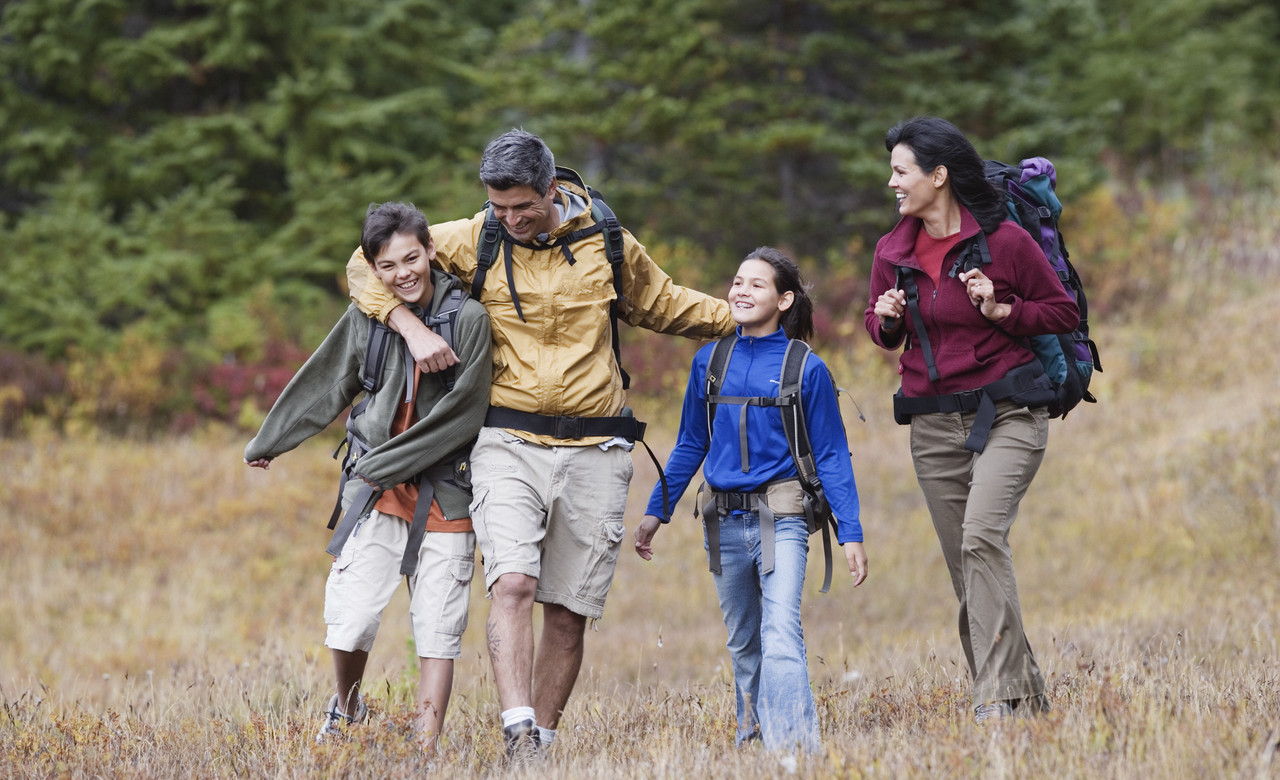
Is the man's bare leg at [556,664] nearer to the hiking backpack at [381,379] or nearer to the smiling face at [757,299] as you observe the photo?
the hiking backpack at [381,379]

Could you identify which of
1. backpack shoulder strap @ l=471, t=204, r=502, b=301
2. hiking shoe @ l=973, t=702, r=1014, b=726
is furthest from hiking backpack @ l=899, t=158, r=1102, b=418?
backpack shoulder strap @ l=471, t=204, r=502, b=301

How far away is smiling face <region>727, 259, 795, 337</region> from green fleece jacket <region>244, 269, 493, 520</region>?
993 millimetres

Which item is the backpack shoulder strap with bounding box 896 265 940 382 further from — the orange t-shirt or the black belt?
the orange t-shirt

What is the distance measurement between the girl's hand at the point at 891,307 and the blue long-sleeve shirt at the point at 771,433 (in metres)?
0.30

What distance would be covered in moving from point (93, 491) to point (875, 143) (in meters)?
11.5

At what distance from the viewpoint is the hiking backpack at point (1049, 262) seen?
4.30 m

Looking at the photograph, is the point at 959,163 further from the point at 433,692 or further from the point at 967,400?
the point at 433,692

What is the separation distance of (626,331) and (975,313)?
11827mm

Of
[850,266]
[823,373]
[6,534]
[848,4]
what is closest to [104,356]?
[6,534]

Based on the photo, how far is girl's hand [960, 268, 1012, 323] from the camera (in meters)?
4.05

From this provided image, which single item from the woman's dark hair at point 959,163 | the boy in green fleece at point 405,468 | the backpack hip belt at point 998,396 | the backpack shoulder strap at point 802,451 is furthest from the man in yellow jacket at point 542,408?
the backpack hip belt at point 998,396

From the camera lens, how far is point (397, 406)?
4.41 m

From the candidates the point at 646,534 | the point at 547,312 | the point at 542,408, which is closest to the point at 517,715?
the point at 646,534

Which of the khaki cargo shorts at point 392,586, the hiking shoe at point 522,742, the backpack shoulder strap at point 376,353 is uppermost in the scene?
the backpack shoulder strap at point 376,353
